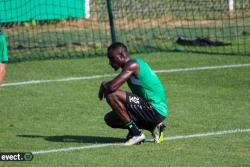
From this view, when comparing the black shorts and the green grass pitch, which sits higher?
the black shorts

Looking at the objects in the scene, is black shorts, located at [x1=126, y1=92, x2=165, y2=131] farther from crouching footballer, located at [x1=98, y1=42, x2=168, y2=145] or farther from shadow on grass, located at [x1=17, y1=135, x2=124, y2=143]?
shadow on grass, located at [x1=17, y1=135, x2=124, y2=143]

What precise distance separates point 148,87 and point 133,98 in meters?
0.23

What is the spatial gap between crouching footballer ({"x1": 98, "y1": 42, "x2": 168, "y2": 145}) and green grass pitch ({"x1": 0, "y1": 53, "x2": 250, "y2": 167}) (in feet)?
0.72

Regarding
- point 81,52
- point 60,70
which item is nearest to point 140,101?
point 60,70

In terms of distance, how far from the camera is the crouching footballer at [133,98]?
10297mm

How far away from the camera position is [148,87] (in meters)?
10.4

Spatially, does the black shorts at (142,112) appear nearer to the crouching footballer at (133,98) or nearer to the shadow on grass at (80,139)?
the crouching footballer at (133,98)

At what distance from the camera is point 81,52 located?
18.4 metres

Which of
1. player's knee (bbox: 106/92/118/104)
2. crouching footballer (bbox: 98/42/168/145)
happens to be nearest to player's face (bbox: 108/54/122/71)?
crouching footballer (bbox: 98/42/168/145)

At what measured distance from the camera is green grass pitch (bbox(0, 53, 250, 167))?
9656 mm

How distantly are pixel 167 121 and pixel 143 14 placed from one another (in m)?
11.5

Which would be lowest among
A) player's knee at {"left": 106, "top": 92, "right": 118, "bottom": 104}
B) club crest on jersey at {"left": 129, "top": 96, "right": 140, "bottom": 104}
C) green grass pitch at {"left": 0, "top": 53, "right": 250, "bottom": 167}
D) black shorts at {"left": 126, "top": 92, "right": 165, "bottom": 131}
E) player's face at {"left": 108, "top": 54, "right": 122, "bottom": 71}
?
green grass pitch at {"left": 0, "top": 53, "right": 250, "bottom": 167}

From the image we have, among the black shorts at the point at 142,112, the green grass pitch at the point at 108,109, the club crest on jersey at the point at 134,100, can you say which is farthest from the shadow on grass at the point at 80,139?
the club crest on jersey at the point at 134,100

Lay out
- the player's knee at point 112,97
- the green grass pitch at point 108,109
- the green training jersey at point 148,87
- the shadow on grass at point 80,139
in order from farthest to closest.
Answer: the shadow on grass at point 80,139 → the green training jersey at point 148,87 → the player's knee at point 112,97 → the green grass pitch at point 108,109
